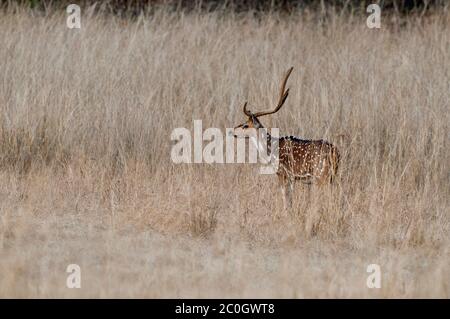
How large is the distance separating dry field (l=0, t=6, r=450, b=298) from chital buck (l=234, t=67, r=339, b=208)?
0.13m

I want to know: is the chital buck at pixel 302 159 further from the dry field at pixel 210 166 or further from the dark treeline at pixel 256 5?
the dark treeline at pixel 256 5

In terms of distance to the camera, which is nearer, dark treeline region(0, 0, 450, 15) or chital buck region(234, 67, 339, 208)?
chital buck region(234, 67, 339, 208)

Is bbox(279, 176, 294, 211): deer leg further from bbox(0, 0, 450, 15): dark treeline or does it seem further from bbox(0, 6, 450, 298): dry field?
bbox(0, 0, 450, 15): dark treeline

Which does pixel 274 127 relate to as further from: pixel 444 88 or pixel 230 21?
pixel 230 21

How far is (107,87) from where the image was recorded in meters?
7.45

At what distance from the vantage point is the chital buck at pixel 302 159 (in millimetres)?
5523

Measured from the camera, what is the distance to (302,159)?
18.2 ft

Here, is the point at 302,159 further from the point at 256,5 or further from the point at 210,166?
the point at 256,5

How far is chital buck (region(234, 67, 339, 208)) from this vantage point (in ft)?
18.1

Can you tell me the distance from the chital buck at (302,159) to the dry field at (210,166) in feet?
0.43

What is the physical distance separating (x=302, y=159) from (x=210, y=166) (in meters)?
0.99

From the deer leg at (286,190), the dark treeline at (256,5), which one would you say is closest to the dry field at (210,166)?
the deer leg at (286,190)

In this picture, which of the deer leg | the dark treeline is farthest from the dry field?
→ the dark treeline
